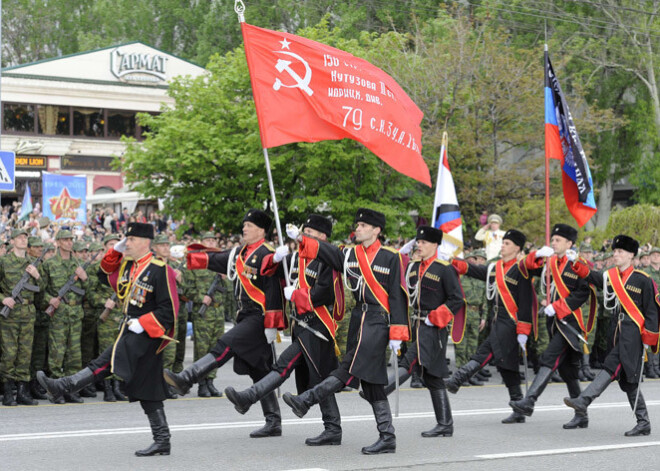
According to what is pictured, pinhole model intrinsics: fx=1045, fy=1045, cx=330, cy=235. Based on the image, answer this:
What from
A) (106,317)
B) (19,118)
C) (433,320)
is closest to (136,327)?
(433,320)

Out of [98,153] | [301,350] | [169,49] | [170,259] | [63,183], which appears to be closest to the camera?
[301,350]

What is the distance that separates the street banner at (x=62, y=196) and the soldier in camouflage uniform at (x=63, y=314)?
36.4 ft

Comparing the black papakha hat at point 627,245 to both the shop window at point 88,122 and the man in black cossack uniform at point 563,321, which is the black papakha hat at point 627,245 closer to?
the man in black cossack uniform at point 563,321

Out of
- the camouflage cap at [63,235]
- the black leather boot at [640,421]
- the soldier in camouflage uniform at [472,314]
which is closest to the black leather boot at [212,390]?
the camouflage cap at [63,235]

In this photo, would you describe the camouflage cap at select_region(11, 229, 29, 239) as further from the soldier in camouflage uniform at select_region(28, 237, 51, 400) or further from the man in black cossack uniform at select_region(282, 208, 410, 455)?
the man in black cossack uniform at select_region(282, 208, 410, 455)

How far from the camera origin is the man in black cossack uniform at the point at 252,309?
9.16 meters

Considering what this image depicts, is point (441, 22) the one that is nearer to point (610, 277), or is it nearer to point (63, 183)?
point (63, 183)

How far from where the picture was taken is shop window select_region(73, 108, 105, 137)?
169 feet

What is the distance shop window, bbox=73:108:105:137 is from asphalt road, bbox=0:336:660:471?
41193 millimetres

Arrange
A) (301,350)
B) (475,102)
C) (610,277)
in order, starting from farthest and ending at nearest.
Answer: (475,102) < (610,277) < (301,350)

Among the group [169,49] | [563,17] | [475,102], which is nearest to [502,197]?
[475,102]

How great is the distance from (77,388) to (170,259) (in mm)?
5330

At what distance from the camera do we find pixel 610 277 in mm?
10320

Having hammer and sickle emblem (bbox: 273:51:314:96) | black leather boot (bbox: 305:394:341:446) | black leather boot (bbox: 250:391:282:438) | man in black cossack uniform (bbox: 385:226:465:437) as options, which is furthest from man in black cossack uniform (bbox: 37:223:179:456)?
hammer and sickle emblem (bbox: 273:51:314:96)
